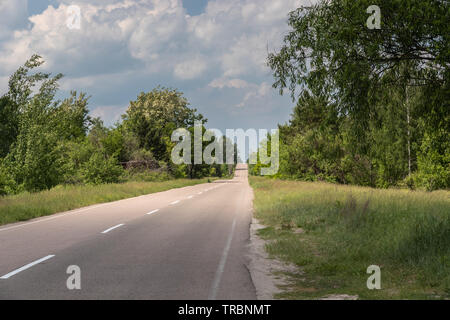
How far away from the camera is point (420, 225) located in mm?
8516

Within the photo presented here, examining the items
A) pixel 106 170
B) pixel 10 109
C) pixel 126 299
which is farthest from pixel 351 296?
pixel 10 109

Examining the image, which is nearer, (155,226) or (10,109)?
(155,226)

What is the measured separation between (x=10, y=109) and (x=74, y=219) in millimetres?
25346

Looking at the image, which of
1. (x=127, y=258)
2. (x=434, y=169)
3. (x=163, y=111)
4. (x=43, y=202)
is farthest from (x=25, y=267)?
(x=163, y=111)

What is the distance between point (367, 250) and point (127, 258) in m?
4.88

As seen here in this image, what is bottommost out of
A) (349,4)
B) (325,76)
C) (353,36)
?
(325,76)

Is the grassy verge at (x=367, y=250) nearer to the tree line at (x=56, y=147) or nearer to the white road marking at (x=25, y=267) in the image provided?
the white road marking at (x=25, y=267)

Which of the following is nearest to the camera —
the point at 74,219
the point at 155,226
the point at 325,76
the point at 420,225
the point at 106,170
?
the point at 420,225

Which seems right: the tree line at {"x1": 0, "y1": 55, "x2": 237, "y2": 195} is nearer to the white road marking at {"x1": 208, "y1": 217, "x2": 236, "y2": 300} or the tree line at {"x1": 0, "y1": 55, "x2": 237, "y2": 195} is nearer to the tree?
the tree

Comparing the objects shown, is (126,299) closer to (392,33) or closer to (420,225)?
(420,225)

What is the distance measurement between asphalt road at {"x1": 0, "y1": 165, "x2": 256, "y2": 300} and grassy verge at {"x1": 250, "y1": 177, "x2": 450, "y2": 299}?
1095 millimetres

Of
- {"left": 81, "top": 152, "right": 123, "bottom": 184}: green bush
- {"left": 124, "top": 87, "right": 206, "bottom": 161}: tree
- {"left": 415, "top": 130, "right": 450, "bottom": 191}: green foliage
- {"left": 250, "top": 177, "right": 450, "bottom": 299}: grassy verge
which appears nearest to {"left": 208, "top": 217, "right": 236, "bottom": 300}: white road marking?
{"left": 250, "top": 177, "right": 450, "bottom": 299}: grassy verge

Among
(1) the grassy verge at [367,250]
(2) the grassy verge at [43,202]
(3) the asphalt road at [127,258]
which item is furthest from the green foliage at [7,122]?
(1) the grassy verge at [367,250]

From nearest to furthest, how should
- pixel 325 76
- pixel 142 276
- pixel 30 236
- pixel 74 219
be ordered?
pixel 142 276
pixel 325 76
pixel 30 236
pixel 74 219
